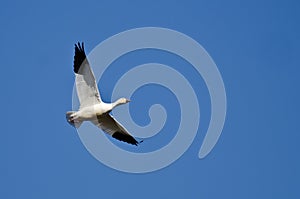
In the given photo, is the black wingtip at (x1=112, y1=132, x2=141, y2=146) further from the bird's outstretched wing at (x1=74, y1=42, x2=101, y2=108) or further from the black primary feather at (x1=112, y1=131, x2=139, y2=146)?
the bird's outstretched wing at (x1=74, y1=42, x2=101, y2=108)

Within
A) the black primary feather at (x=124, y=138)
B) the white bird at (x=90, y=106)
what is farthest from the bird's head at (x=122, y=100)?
the black primary feather at (x=124, y=138)

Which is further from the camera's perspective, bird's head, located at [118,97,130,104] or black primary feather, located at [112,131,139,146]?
black primary feather, located at [112,131,139,146]

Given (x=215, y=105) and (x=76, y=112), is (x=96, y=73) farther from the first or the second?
(x=215, y=105)

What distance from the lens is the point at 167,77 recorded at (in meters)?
39.1

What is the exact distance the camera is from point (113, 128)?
38562 mm

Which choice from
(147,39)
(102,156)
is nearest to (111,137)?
(102,156)

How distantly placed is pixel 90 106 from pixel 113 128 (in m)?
1.14

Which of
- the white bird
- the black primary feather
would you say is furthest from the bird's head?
the black primary feather

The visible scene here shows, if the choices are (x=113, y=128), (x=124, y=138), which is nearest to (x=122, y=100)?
(x=113, y=128)

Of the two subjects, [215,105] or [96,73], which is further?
[215,105]

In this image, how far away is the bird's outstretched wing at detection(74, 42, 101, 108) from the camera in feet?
123

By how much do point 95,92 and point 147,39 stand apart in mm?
2678

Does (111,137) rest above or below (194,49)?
below

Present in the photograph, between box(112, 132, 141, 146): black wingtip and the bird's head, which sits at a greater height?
the bird's head
